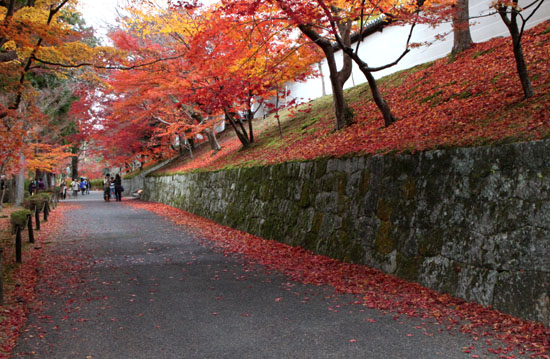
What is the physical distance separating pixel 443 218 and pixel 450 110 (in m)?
3.56

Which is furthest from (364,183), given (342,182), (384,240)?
(384,240)

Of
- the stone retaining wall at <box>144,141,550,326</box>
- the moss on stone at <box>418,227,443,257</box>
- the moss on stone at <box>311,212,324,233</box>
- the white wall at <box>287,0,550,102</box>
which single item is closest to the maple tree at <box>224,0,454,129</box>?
the white wall at <box>287,0,550,102</box>

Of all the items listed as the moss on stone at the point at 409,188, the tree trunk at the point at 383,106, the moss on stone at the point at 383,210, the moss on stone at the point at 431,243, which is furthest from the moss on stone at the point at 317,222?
the moss on stone at the point at 431,243

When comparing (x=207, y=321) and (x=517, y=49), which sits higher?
(x=517, y=49)

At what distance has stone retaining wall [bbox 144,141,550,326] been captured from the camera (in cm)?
487

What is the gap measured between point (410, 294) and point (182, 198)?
57.6 feet

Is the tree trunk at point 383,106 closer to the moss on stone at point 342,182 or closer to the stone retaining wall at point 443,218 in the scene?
the stone retaining wall at point 443,218

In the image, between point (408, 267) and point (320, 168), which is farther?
point (320, 168)

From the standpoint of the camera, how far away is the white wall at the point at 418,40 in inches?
529

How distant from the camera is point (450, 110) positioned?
8.89 meters

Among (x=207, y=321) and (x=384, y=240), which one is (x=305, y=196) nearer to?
(x=384, y=240)

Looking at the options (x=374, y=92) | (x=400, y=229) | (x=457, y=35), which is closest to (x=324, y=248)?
(x=400, y=229)

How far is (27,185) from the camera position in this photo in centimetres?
3981

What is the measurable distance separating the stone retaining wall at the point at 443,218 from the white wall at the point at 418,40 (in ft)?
19.6
